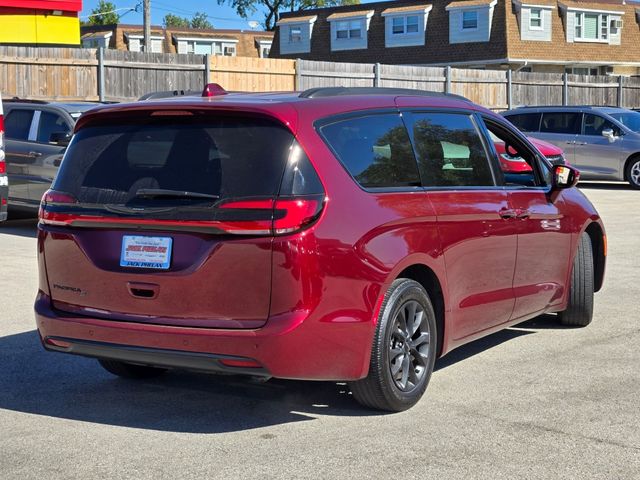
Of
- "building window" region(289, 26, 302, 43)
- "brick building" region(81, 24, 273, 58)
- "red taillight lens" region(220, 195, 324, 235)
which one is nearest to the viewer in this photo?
"red taillight lens" region(220, 195, 324, 235)

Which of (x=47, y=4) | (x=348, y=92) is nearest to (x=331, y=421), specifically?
(x=348, y=92)

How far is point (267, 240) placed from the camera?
5.18 meters

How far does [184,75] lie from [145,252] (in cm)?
2102

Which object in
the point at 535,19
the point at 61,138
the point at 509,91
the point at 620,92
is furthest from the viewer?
the point at 535,19

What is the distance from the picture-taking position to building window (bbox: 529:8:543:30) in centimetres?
5638

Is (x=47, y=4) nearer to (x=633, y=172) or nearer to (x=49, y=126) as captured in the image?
(x=49, y=126)

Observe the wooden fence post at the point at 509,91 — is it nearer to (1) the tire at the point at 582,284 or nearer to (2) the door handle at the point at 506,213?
(1) the tire at the point at 582,284

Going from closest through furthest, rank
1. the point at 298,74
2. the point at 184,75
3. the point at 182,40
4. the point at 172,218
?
the point at 172,218, the point at 184,75, the point at 298,74, the point at 182,40

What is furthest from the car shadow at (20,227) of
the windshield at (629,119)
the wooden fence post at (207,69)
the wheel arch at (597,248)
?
the windshield at (629,119)

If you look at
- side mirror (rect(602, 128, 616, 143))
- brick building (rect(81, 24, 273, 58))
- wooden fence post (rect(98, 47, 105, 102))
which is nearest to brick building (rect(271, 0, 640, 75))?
brick building (rect(81, 24, 273, 58))

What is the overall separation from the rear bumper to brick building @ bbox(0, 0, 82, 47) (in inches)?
1020

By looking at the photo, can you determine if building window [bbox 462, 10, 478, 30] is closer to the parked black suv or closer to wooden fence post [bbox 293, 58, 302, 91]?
wooden fence post [bbox 293, 58, 302, 91]

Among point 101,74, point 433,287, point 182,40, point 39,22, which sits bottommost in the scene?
point 433,287

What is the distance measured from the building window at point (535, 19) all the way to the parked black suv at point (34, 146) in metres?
44.2
